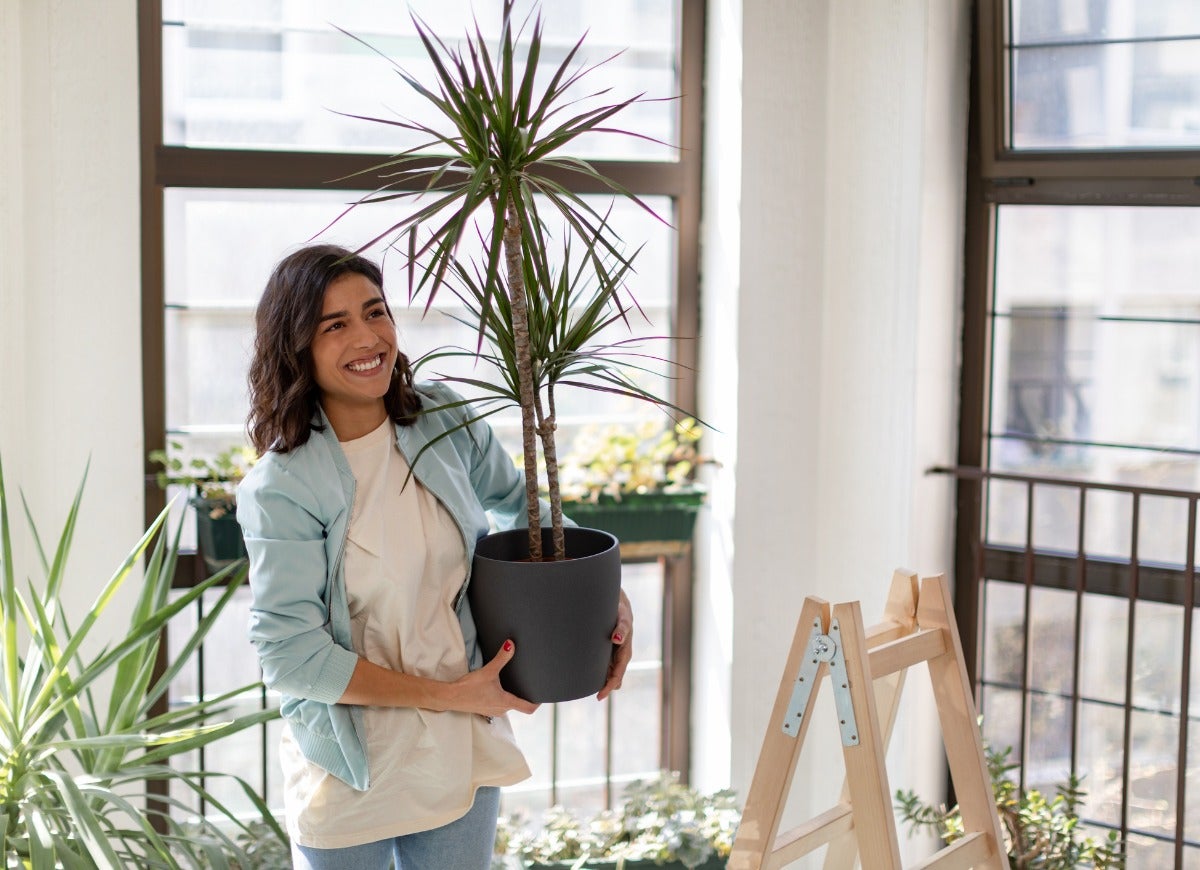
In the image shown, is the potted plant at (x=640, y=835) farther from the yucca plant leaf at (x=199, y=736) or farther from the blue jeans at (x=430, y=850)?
the blue jeans at (x=430, y=850)

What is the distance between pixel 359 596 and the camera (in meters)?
1.85

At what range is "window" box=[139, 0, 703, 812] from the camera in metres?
2.90

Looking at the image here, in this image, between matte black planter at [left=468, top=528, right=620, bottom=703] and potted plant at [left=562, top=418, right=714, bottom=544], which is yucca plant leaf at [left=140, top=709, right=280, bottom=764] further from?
potted plant at [left=562, top=418, right=714, bottom=544]

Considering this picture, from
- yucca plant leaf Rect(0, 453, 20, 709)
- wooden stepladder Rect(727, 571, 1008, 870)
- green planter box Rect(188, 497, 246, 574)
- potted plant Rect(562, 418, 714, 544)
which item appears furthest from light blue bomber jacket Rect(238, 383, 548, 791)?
potted plant Rect(562, 418, 714, 544)

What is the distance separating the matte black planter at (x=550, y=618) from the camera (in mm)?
1771

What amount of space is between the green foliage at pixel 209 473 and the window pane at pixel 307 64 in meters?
0.72

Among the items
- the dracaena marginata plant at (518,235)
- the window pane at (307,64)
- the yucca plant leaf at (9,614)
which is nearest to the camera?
the dracaena marginata plant at (518,235)

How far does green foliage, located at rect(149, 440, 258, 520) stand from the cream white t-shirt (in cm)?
105

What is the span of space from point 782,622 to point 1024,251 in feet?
3.53

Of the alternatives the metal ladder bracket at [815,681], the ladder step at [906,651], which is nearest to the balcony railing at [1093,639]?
the ladder step at [906,651]

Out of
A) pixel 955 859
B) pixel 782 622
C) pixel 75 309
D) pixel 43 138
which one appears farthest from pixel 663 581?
pixel 43 138

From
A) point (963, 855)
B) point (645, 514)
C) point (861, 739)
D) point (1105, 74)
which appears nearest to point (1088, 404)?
point (1105, 74)

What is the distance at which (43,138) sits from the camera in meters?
2.68

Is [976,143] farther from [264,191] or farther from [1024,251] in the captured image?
[264,191]
